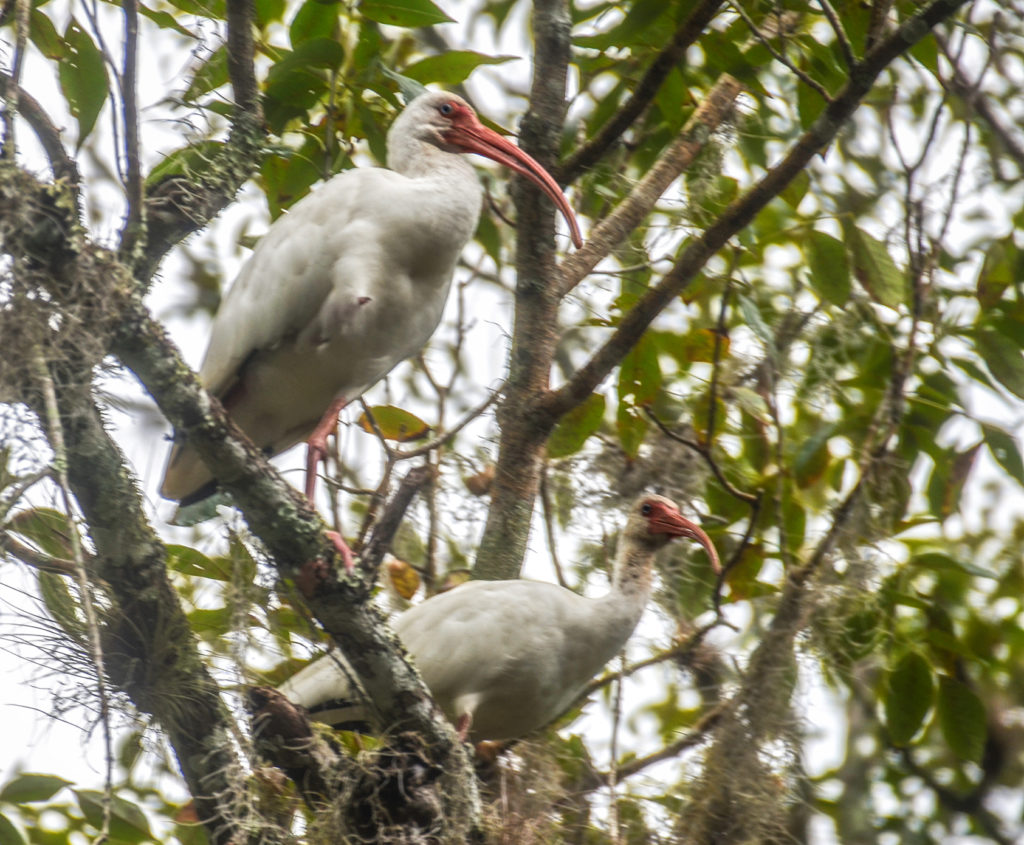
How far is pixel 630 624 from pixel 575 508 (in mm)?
956

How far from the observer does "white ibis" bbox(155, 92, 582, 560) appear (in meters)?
3.69

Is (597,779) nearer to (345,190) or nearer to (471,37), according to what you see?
(345,190)

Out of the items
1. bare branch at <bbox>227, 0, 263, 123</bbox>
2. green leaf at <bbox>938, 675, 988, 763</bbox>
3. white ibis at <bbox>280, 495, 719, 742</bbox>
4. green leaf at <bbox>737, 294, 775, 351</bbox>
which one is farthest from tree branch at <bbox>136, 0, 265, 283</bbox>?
green leaf at <bbox>938, 675, 988, 763</bbox>

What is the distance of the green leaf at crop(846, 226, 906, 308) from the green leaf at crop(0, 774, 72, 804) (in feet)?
9.36

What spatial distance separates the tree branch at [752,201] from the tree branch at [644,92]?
45 centimetres

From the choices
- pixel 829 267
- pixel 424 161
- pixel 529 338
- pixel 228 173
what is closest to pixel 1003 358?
pixel 829 267

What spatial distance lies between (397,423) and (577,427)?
0.61 metres

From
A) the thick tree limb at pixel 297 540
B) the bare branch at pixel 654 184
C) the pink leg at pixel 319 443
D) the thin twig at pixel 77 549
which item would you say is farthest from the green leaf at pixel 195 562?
the bare branch at pixel 654 184

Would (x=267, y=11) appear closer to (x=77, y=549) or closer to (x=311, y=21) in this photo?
(x=311, y=21)

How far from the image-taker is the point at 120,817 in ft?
10.9

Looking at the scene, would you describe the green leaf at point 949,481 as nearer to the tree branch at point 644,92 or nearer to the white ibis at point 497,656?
the white ibis at point 497,656

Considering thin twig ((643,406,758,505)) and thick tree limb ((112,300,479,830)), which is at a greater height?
thin twig ((643,406,758,505))

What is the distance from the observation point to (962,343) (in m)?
4.18

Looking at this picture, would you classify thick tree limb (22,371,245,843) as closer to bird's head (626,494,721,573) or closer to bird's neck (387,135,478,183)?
bird's neck (387,135,478,183)
